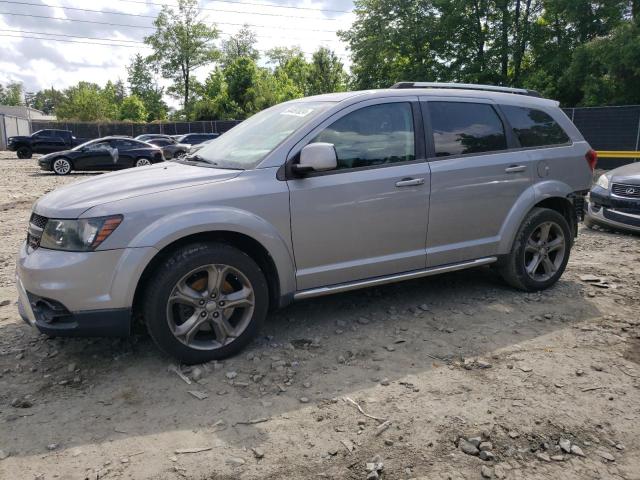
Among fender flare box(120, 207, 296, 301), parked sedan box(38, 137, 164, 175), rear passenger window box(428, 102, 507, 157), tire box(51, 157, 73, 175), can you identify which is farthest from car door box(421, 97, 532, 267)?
tire box(51, 157, 73, 175)

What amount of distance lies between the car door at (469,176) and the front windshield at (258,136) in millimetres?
1021

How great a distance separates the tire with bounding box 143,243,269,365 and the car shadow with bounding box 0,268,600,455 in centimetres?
16

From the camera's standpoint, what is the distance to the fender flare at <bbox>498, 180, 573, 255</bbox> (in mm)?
4648

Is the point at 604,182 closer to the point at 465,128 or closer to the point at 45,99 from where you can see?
the point at 465,128

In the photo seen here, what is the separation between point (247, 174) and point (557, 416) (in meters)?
2.42

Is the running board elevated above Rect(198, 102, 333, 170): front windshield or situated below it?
below

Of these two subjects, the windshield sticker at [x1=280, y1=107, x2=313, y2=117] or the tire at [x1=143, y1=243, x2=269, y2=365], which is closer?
the tire at [x1=143, y1=243, x2=269, y2=365]

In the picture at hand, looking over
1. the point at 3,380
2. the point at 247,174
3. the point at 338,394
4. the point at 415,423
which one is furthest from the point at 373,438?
the point at 3,380

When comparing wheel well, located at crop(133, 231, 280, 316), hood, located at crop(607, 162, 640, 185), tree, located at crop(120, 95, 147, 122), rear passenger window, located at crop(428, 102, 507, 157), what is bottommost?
wheel well, located at crop(133, 231, 280, 316)

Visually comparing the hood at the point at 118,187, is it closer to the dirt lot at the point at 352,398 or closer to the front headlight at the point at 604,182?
the dirt lot at the point at 352,398

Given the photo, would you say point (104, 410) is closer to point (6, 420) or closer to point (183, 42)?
point (6, 420)

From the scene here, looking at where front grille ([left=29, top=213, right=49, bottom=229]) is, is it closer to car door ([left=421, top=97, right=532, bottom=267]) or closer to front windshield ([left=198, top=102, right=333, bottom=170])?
front windshield ([left=198, top=102, right=333, bottom=170])

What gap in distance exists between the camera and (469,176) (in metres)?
4.37

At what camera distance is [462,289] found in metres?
5.07
